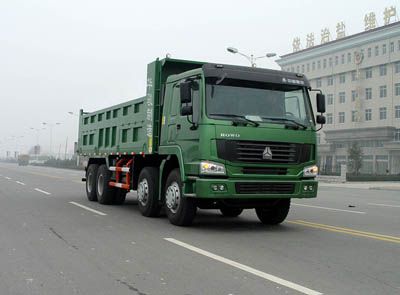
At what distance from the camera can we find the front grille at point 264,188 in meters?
8.99

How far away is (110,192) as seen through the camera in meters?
14.5

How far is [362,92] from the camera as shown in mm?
85375

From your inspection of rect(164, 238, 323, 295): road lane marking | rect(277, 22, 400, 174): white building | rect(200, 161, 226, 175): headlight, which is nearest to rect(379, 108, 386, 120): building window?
rect(277, 22, 400, 174): white building

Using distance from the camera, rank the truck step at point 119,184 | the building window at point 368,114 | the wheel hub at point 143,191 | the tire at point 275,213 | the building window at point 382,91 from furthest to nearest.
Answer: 1. the building window at point 368,114
2. the building window at point 382,91
3. the truck step at point 119,184
4. the wheel hub at point 143,191
5. the tire at point 275,213

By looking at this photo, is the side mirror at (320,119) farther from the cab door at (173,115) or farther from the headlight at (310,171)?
the cab door at (173,115)

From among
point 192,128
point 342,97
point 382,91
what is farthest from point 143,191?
point 342,97

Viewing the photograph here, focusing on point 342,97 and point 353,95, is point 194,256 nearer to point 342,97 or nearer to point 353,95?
point 353,95

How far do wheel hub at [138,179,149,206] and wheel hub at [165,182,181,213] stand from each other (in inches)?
46.4

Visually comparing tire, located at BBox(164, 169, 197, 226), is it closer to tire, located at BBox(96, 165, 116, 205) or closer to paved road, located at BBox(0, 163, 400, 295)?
paved road, located at BBox(0, 163, 400, 295)

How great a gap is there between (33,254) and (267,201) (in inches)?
182

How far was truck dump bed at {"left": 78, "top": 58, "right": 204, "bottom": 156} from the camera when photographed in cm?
1120

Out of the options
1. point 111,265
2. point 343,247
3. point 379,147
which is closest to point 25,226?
point 111,265

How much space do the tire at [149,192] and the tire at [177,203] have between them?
78 centimetres

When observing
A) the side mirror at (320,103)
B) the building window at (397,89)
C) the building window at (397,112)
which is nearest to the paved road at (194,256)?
the side mirror at (320,103)
